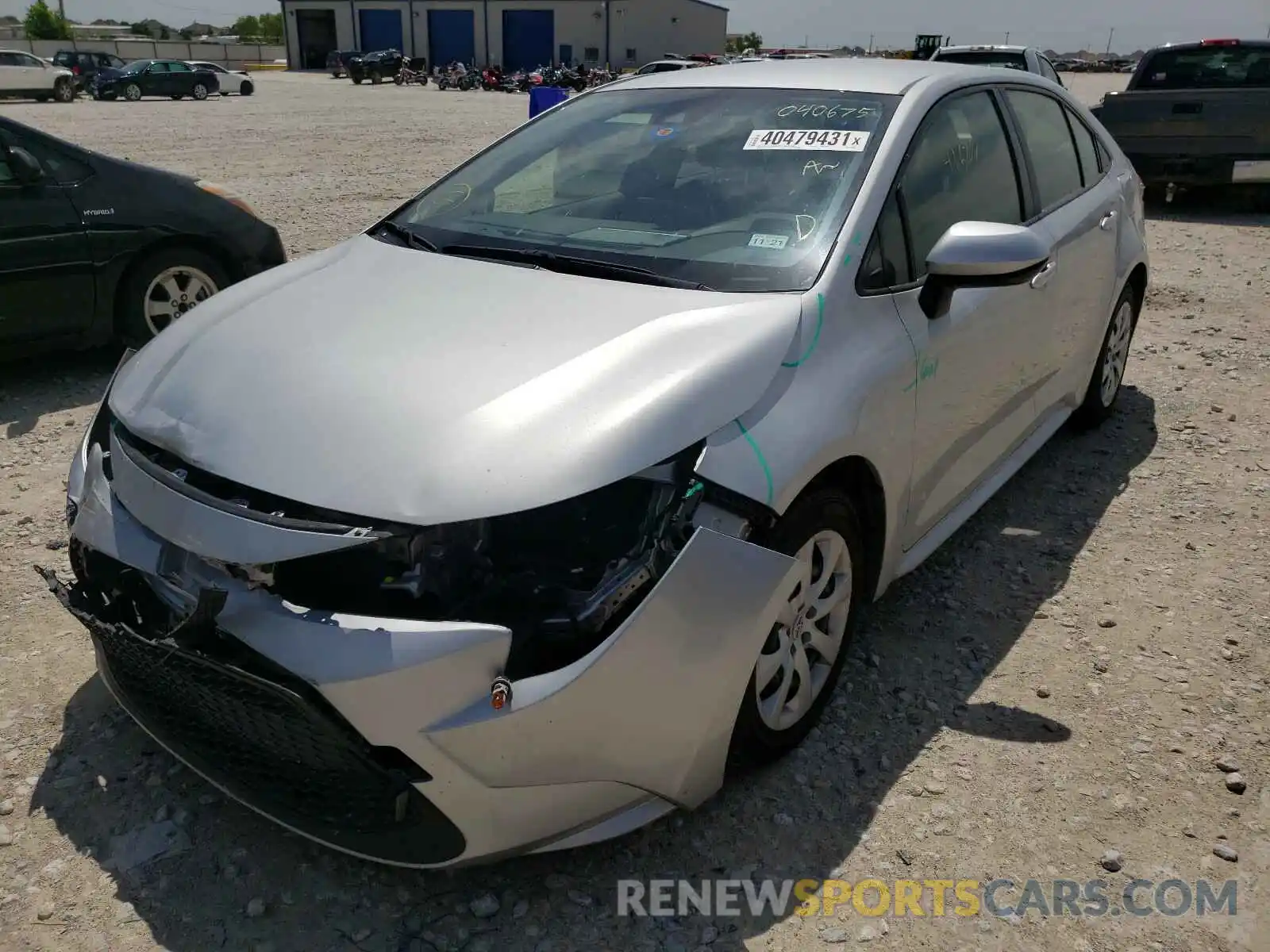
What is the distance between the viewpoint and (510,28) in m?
57.5

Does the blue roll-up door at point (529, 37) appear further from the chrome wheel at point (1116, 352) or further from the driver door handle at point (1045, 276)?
the driver door handle at point (1045, 276)

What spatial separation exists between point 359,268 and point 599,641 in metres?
1.57

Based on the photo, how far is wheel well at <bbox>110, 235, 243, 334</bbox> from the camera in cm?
545

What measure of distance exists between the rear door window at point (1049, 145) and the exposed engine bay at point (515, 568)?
257 centimetres

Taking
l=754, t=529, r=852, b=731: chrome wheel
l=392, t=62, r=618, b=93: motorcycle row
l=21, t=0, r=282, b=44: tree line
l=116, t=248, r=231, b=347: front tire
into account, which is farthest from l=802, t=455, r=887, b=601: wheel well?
l=21, t=0, r=282, b=44: tree line

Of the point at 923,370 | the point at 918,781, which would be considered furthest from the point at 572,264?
the point at 918,781

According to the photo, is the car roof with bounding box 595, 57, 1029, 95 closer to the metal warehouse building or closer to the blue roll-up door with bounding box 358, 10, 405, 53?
the metal warehouse building

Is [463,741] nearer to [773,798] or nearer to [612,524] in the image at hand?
[612,524]

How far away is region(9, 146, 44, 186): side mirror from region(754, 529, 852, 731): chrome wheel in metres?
4.63

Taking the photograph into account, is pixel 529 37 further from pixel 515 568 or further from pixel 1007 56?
→ pixel 515 568

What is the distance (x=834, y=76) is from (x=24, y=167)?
407 centimetres

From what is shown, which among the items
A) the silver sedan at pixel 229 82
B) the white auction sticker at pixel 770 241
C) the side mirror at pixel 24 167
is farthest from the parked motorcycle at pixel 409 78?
the white auction sticker at pixel 770 241

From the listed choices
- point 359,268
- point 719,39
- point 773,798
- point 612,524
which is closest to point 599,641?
point 612,524

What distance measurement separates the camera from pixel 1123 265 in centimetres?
457
